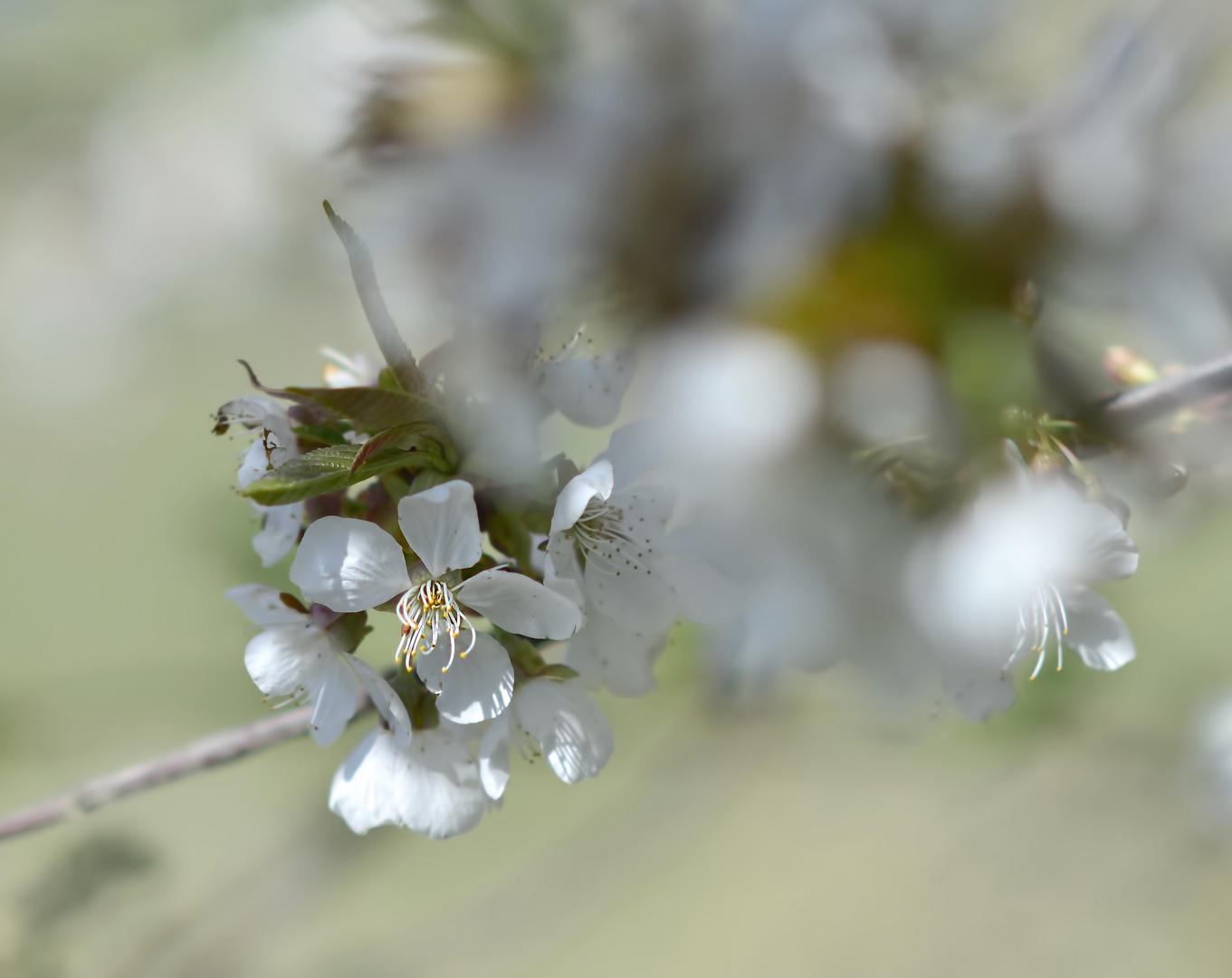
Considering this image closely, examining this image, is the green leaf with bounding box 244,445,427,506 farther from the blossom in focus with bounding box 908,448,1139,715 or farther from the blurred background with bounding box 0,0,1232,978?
the blurred background with bounding box 0,0,1232,978

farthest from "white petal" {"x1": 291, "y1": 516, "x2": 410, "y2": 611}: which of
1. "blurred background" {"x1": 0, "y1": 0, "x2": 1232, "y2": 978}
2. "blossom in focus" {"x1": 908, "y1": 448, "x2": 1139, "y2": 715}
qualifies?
"blurred background" {"x1": 0, "y1": 0, "x2": 1232, "y2": 978}

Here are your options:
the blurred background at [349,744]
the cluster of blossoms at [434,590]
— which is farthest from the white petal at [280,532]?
the blurred background at [349,744]

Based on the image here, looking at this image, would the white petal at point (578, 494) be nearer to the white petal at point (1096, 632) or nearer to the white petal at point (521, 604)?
the white petal at point (521, 604)

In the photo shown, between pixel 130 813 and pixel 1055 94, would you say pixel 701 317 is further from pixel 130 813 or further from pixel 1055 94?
pixel 130 813

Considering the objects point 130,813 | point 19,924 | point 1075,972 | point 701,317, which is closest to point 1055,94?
point 701,317

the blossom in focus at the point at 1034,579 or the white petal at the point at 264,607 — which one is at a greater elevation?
the blossom in focus at the point at 1034,579

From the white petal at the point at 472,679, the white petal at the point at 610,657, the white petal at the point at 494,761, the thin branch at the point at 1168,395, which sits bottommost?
the white petal at the point at 494,761
